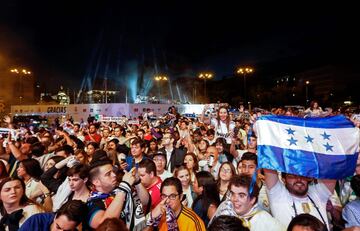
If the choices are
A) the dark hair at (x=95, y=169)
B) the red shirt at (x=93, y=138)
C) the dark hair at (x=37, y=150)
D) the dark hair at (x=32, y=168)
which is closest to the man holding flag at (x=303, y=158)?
the dark hair at (x=95, y=169)

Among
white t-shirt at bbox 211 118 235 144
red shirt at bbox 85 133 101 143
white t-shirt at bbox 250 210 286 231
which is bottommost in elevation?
white t-shirt at bbox 250 210 286 231

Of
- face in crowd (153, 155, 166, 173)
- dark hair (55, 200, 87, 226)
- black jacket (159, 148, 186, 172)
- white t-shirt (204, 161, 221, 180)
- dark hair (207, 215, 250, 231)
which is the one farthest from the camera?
black jacket (159, 148, 186, 172)

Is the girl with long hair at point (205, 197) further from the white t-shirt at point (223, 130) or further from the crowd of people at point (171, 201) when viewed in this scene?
the white t-shirt at point (223, 130)

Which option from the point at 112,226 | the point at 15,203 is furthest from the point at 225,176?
the point at 15,203

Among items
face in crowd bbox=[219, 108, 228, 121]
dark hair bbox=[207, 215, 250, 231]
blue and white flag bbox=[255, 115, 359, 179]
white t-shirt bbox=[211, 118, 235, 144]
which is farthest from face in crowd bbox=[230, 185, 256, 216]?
face in crowd bbox=[219, 108, 228, 121]

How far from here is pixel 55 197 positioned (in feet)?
15.4

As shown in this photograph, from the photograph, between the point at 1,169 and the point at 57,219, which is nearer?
the point at 57,219

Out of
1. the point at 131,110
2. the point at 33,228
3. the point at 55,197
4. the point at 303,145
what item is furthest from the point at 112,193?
the point at 131,110

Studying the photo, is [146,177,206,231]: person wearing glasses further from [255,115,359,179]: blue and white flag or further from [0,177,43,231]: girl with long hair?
[0,177,43,231]: girl with long hair

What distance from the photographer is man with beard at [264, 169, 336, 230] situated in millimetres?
3373

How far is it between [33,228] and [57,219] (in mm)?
312

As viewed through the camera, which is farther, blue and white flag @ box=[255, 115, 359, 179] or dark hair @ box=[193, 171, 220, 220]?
dark hair @ box=[193, 171, 220, 220]

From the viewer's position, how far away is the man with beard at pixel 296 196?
337 cm

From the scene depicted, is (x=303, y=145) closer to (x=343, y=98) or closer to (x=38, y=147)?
(x=38, y=147)
